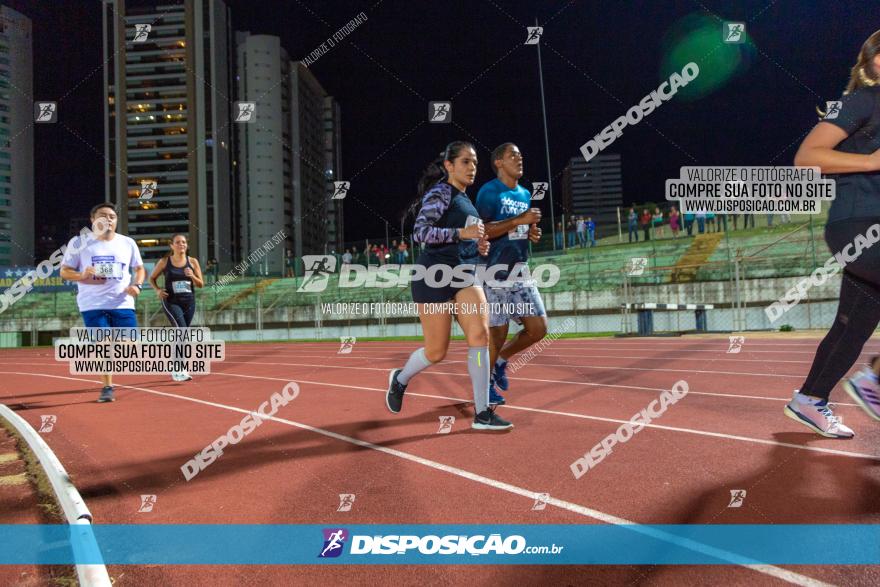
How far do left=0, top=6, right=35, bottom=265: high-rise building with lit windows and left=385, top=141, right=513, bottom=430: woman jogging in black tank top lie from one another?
Answer: 121 metres

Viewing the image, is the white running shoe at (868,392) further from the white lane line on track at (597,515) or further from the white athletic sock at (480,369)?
the white athletic sock at (480,369)

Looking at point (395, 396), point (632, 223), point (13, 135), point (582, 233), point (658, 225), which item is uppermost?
point (13, 135)

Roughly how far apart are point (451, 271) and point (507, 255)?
132 centimetres

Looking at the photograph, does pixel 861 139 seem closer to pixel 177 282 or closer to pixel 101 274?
pixel 101 274

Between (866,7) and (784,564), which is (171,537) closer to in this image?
(784,564)

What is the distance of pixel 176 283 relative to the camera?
9.08 metres

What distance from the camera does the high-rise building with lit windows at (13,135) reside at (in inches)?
4050

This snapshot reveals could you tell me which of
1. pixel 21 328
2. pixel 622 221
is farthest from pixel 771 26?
pixel 21 328

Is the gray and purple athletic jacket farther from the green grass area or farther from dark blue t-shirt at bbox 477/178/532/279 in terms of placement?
the green grass area

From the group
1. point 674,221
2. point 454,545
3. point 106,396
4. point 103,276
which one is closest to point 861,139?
point 454,545

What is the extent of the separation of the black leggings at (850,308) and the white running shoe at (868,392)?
0.56 feet

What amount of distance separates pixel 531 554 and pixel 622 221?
1066 inches

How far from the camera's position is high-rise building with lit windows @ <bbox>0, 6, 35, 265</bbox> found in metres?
103

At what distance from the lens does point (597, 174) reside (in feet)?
448
